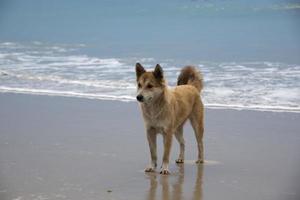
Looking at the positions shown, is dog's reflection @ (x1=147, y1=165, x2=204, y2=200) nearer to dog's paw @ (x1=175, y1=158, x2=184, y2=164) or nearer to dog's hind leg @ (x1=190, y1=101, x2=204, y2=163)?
dog's paw @ (x1=175, y1=158, x2=184, y2=164)

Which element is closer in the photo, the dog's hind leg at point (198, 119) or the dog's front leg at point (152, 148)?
the dog's front leg at point (152, 148)

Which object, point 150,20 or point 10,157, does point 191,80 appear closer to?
point 10,157

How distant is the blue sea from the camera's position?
14.3 metres

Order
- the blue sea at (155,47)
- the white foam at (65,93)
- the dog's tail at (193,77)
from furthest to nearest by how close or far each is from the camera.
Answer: the blue sea at (155,47) → the white foam at (65,93) → the dog's tail at (193,77)

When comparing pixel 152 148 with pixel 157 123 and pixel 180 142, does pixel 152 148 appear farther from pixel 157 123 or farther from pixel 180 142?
pixel 180 142

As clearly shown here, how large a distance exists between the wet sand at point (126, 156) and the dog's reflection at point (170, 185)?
11 millimetres

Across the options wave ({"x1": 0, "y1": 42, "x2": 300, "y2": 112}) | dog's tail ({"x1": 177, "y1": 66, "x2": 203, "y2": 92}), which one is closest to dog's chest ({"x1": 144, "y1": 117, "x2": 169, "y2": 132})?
dog's tail ({"x1": 177, "y1": 66, "x2": 203, "y2": 92})

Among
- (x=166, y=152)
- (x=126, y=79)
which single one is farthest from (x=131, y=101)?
(x=166, y=152)

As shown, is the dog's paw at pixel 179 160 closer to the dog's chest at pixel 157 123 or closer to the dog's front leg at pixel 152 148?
the dog's front leg at pixel 152 148

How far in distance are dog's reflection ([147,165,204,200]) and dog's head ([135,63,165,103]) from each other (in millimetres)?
941

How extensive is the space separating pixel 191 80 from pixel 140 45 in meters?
15.3

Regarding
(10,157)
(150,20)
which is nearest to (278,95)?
(10,157)

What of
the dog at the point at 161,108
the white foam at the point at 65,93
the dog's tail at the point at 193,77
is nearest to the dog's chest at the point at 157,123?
the dog at the point at 161,108

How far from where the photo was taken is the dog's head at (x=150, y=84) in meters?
A: 8.19
